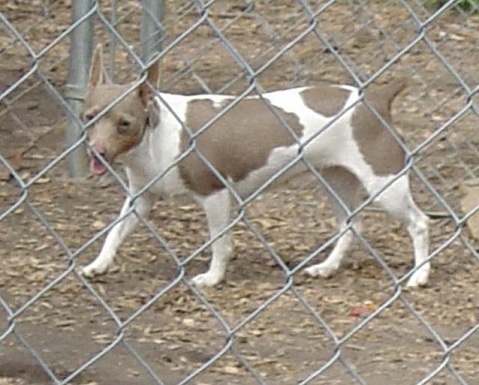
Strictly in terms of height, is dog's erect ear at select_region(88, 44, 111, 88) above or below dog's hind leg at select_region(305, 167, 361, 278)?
above

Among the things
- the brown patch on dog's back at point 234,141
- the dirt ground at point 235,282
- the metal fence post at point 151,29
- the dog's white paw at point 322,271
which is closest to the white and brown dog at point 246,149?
the brown patch on dog's back at point 234,141

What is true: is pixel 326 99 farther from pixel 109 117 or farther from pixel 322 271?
pixel 109 117

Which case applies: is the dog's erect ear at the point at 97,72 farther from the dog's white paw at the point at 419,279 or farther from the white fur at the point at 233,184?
the dog's white paw at the point at 419,279

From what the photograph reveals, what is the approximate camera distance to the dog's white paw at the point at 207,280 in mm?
4496

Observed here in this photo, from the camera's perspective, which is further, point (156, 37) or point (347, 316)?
point (156, 37)

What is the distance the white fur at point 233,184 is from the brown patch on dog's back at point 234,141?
23mm

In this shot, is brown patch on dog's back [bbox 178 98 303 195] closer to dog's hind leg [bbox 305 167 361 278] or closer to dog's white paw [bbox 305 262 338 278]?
dog's hind leg [bbox 305 167 361 278]

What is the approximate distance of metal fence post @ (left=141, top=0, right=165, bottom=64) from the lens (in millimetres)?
5352

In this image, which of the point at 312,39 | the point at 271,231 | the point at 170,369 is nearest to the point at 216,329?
the point at 170,369

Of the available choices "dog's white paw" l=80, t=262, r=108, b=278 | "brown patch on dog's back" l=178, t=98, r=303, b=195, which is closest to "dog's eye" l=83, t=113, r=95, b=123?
"brown patch on dog's back" l=178, t=98, r=303, b=195

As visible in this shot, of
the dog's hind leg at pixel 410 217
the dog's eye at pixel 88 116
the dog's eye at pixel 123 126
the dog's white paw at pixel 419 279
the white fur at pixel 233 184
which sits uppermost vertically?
the dog's eye at pixel 88 116

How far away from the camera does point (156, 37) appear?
5457 millimetres

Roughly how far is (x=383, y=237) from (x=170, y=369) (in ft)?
4.99

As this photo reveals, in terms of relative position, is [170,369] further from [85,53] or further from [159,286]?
[85,53]
